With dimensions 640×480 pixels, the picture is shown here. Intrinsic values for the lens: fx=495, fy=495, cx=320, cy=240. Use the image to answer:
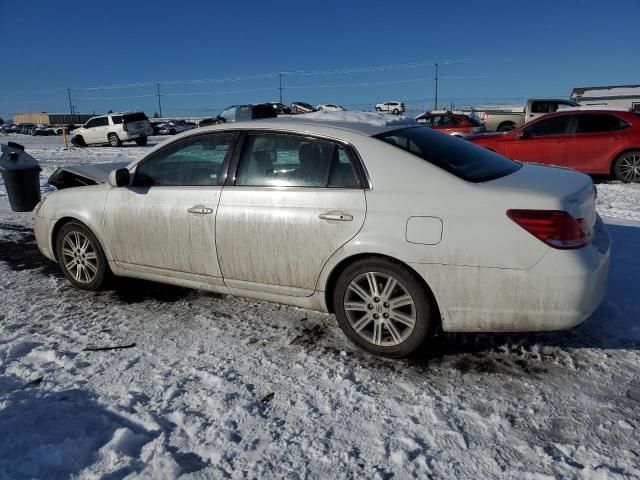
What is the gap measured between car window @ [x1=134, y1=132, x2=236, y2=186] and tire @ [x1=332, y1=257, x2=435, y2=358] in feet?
4.39

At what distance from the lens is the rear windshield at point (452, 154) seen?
319 centimetres

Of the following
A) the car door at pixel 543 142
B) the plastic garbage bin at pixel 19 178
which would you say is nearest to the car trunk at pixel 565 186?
the car door at pixel 543 142

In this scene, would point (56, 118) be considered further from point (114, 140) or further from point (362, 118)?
point (362, 118)

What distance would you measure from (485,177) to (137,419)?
2.51 metres

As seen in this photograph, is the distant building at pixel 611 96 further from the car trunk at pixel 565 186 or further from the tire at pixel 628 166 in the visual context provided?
the car trunk at pixel 565 186

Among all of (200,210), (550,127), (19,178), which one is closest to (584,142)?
(550,127)

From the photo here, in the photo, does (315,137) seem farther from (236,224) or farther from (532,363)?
(532,363)

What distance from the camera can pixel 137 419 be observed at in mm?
2637

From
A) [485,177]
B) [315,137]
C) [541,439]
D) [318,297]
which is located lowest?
[541,439]

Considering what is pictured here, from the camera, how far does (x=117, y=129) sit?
25.7 m

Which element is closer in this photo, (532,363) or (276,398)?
(276,398)

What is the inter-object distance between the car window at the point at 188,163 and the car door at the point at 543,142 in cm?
798

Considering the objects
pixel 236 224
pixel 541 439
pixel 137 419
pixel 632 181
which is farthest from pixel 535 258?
pixel 632 181

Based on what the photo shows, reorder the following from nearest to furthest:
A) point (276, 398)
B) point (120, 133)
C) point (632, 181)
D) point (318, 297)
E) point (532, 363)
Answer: point (276, 398)
point (532, 363)
point (318, 297)
point (632, 181)
point (120, 133)
